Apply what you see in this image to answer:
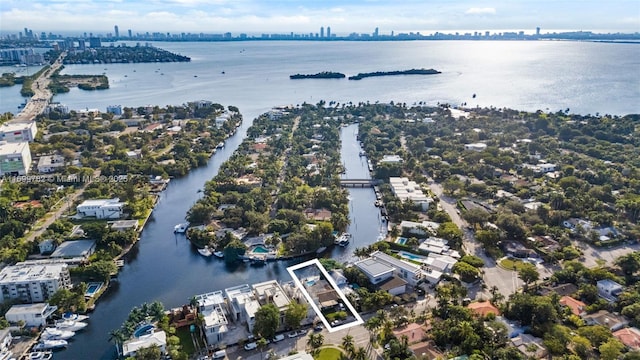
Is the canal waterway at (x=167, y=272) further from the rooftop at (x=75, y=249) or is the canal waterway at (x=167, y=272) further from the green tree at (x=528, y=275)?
the green tree at (x=528, y=275)

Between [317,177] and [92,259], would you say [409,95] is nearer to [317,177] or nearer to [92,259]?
[317,177]

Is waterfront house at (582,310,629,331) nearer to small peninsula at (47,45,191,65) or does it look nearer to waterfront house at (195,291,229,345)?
waterfront house at (195,291,229,345)

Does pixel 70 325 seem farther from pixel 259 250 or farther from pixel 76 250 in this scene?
pixel 259 250

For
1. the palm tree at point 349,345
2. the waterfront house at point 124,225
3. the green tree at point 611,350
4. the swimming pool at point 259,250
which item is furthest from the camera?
the waterfront house at point 124,225

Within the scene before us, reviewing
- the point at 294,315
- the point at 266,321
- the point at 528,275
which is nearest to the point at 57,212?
the point at 266,321

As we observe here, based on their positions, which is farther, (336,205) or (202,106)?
(202,106)

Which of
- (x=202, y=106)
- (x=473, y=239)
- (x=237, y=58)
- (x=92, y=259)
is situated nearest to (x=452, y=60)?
(x=237, y=58)

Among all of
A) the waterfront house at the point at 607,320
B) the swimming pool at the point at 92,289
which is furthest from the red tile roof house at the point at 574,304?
the swimming pool at the point at 92,289
